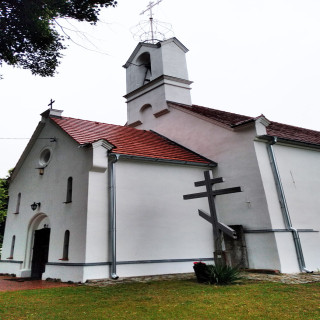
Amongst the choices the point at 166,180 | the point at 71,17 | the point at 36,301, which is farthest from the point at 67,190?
the point at 71,17

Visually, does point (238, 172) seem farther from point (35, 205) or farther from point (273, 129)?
point (35, 205)

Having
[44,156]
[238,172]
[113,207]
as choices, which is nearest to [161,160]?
[113,207]

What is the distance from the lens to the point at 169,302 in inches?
239

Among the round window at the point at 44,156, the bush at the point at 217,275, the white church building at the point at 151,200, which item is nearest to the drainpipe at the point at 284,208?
the white church building at the point at 151,200

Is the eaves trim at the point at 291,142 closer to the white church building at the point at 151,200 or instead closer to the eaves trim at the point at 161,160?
the white church building at the point at 151,200

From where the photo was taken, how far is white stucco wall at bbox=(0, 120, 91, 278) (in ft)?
34.9

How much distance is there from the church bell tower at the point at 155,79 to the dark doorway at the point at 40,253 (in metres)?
8.51

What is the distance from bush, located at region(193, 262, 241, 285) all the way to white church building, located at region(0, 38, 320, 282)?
279cm

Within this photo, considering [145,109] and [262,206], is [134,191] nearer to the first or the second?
[262,206]

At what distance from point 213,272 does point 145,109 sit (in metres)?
12.1

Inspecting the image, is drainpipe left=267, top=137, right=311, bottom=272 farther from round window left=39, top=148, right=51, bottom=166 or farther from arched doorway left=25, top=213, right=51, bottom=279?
round window left=39, top=148, right=51, bottom=166

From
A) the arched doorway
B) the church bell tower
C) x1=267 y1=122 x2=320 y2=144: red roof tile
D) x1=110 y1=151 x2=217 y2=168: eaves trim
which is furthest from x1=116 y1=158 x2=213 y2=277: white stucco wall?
the church bell tower

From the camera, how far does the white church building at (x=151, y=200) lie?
10.6 metres

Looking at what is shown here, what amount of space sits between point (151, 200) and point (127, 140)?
3.25 m
